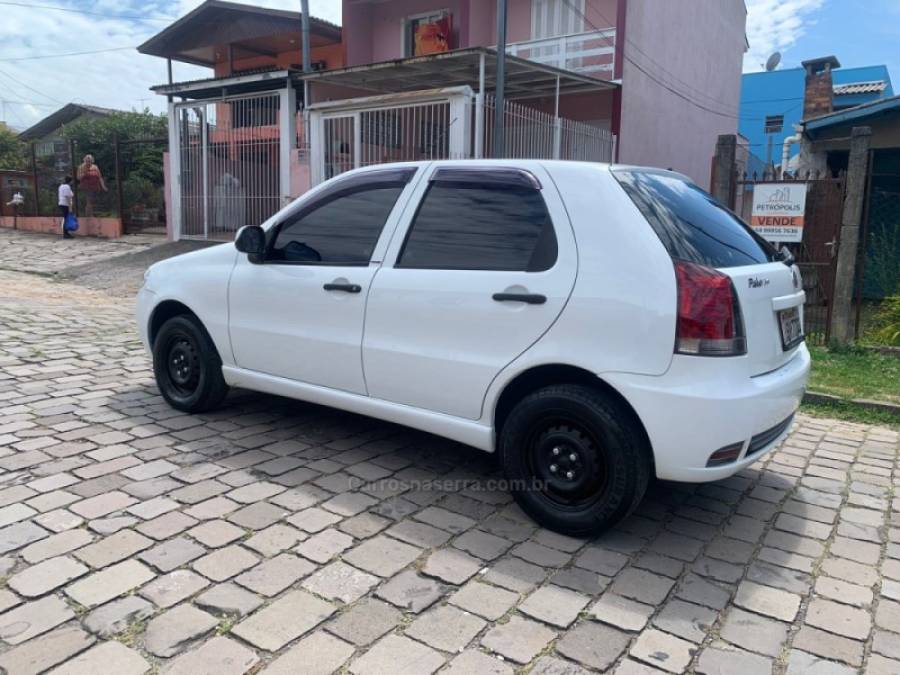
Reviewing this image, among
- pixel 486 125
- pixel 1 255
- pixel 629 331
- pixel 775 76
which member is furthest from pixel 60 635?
pixel 775 76

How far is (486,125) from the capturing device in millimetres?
11820

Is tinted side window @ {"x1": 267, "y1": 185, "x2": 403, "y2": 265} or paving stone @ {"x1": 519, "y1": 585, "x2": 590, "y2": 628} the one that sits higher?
tinted side window @ {"x1": 267, "y1": 185, "x2": 403, "y2": 265}

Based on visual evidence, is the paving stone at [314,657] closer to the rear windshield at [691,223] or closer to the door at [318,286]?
the door at [318,286]

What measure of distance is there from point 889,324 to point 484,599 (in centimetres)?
720

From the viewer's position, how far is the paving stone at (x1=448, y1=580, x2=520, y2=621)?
2.67 metres

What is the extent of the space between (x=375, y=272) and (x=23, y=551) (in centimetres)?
206

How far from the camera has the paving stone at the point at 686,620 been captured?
2582mm

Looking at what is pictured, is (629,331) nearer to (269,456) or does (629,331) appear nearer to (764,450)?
(764,450)

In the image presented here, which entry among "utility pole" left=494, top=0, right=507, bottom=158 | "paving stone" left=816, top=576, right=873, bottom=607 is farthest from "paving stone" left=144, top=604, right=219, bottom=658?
Answer: "utility pole" left=494, top=0, right=507, bottom=158

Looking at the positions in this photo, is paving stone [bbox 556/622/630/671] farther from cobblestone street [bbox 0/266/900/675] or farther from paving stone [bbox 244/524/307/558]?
paving stone [bbox 244/524/307/558]

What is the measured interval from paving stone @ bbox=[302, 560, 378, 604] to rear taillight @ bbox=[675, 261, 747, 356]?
1.59 m

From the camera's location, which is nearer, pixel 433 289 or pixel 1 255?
pixel 433 289

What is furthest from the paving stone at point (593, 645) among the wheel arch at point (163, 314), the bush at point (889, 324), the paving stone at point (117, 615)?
the bush at point (889, 324)

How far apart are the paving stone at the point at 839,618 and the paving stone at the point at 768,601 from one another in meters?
0.06
